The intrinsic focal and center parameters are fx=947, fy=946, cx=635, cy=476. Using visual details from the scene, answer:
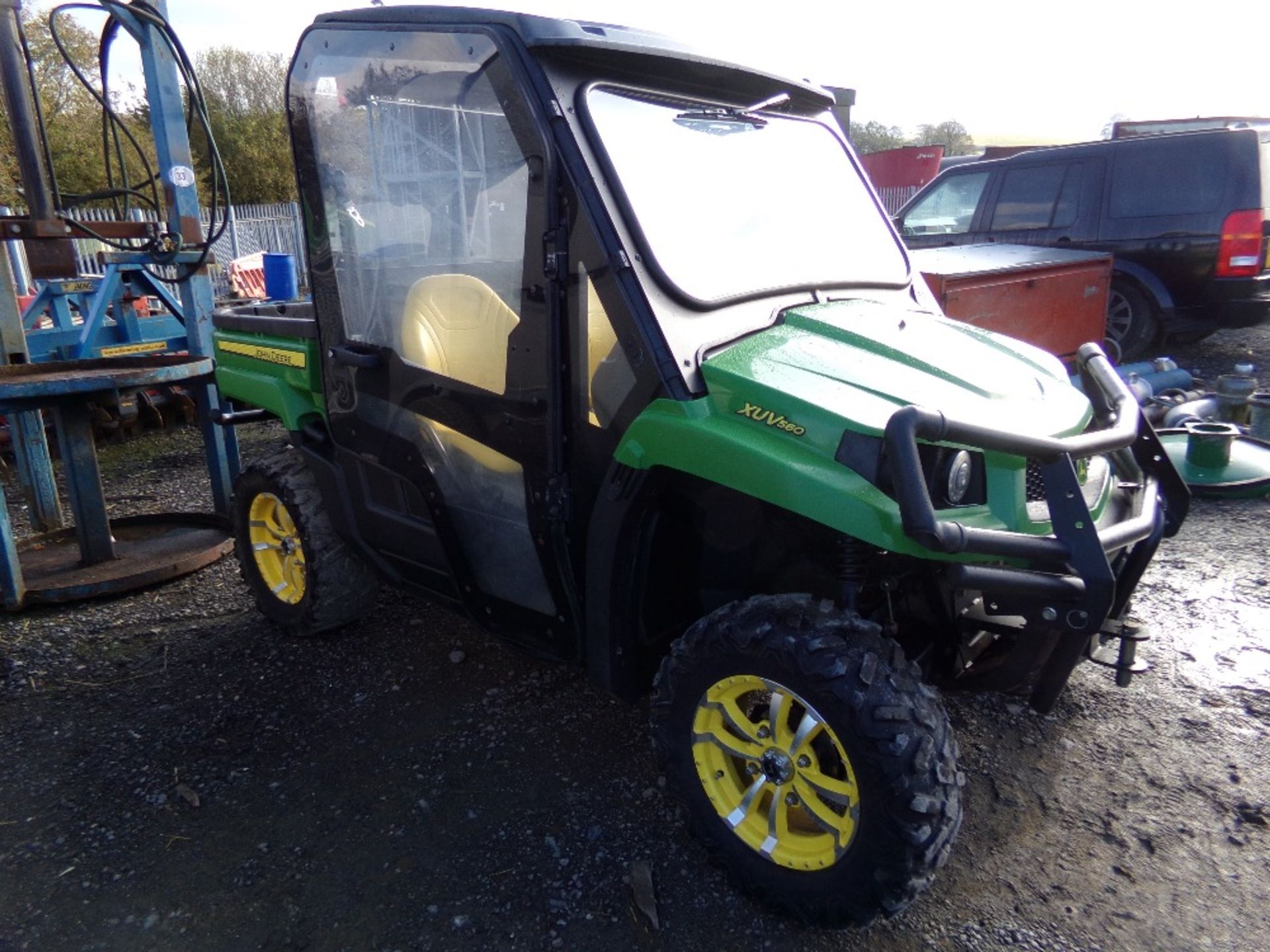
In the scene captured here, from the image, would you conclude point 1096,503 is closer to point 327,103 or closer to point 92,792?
point 327,103

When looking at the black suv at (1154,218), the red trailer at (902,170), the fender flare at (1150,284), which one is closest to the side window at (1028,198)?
the black suv at (1154,218)

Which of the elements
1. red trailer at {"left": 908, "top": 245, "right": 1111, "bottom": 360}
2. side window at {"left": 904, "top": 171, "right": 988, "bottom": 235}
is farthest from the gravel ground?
side window at {"left": 904, "top": 171, "right": 988, "bottom": 235}

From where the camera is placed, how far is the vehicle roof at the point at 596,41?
2447 mm

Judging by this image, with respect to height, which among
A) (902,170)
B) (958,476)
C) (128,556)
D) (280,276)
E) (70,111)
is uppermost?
(70,111)

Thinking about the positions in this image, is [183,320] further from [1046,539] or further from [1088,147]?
[1088,147]

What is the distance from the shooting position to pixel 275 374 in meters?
3.83

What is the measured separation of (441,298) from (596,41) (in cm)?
87

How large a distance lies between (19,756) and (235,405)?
2935 millimetres

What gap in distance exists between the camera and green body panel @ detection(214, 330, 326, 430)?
3.56 m

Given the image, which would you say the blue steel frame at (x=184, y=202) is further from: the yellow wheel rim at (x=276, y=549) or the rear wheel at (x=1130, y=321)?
the rear wheel at (x=1130, y=321)

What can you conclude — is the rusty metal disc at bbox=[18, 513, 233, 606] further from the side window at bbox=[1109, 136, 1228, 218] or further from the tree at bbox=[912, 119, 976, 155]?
the tree at bbox=[912, 119, 976, 155]

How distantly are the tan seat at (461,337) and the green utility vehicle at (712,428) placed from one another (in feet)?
0.03

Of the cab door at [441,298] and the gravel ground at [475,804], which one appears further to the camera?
the cab door at [441,298]

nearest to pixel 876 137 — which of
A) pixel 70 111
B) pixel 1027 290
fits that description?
pixel 70 111
